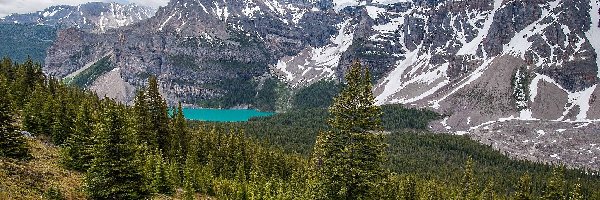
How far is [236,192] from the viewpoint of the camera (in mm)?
60938

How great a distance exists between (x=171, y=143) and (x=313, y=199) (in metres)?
49.3

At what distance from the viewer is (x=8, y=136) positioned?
113 ft

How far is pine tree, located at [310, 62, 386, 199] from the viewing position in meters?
24.6

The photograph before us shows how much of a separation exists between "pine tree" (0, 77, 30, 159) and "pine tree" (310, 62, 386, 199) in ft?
78.5

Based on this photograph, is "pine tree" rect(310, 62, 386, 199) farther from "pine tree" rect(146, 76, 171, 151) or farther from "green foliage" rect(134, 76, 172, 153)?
"pine tree" rect(146, 76, 171, 151)

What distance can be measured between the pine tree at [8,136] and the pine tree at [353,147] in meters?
23.9

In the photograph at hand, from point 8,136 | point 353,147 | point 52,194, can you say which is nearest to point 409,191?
point 353,147

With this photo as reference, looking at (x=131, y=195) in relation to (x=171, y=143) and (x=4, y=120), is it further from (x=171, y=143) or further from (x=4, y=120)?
(x=171, y=143)

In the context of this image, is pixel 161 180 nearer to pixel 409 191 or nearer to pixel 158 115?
pixel 158 115

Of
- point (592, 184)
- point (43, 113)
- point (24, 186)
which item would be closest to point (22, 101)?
point (43, 113)

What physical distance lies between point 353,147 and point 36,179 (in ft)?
75.8

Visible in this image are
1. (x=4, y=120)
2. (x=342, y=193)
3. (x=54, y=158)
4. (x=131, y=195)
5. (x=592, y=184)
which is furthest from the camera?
(x=592, y=184)

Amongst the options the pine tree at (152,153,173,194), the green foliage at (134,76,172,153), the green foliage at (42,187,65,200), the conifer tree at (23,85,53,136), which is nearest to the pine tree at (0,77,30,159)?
the green foliage at (42,187,65,200)

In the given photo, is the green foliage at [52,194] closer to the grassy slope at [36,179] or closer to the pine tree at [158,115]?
the grassy slope at [36,179]
